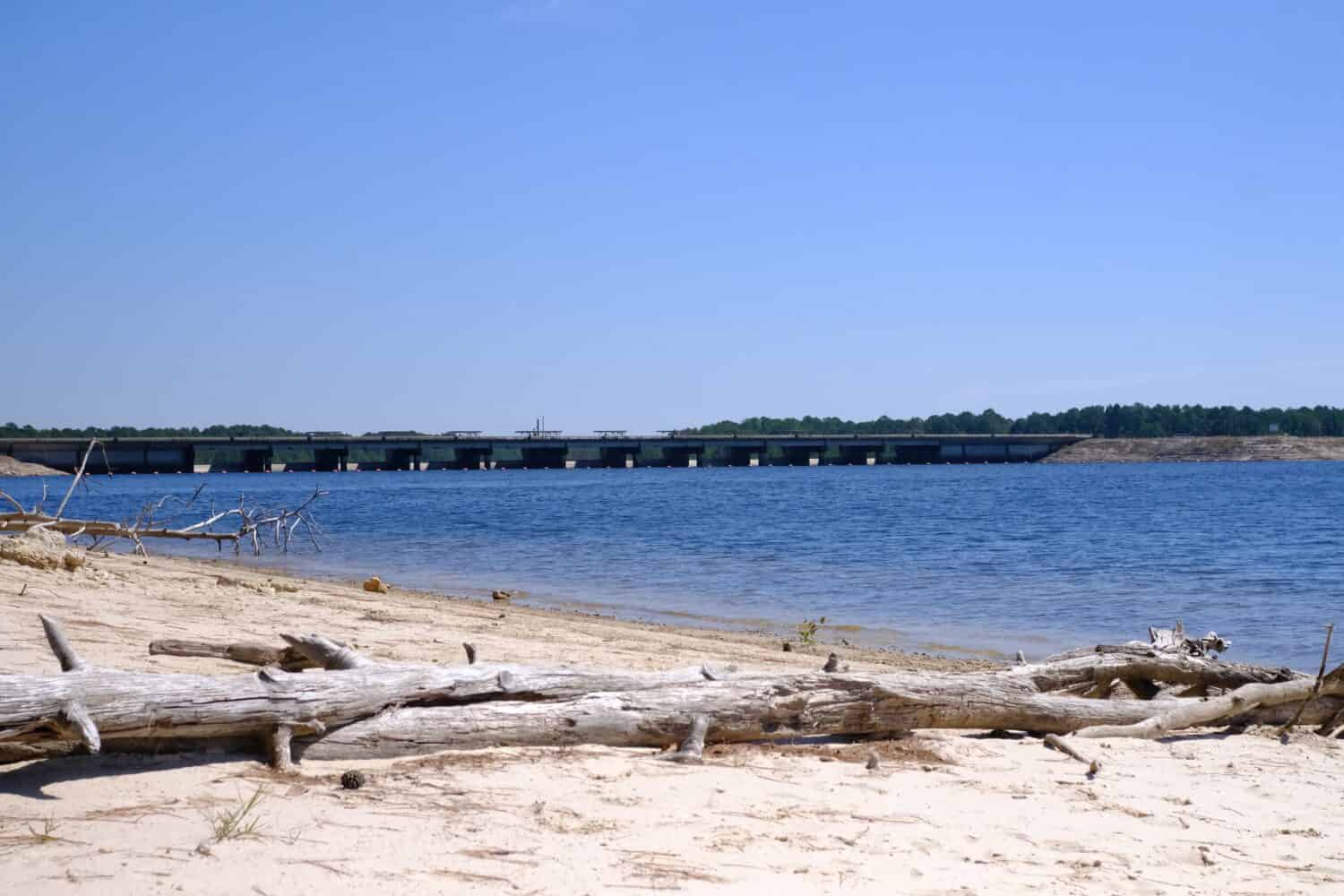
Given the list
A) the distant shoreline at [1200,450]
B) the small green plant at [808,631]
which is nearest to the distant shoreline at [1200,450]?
the distant shoreline at [1200,450]

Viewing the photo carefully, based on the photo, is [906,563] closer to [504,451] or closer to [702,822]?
[702,822]

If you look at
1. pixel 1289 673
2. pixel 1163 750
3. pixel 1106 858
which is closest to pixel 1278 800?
pixel 1163 750

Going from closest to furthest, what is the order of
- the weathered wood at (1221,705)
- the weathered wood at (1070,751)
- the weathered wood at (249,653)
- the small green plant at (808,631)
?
the weathered wood at (1070,751) → the weathered wood at (249,653) → the weathered wood at (1221,705) → the small green plant at (808,631)

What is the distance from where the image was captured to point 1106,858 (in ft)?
16.7

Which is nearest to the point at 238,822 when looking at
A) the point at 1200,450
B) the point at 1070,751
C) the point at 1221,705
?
the point at 1070,751

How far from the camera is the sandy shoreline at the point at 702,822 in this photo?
4.54m

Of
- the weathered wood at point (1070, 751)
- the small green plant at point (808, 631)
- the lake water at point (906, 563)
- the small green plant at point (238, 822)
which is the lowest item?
the lake water at point (906, 563)

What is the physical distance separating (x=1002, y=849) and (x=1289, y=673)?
488 centimetres

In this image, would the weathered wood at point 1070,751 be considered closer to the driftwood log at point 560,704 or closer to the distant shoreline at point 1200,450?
the driftwood log at point 560,704

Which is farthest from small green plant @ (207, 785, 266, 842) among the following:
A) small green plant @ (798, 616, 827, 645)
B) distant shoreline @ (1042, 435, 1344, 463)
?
distant shoreline @ (1042, 435, 1344, 463)

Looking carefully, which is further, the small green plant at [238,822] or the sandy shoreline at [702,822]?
the small green plant at [238,822]

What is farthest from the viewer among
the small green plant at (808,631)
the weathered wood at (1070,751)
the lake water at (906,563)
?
the lake water at (906,563)

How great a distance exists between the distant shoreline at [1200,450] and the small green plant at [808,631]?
12811cm

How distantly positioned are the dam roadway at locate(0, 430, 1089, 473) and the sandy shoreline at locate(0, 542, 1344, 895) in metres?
92.1
